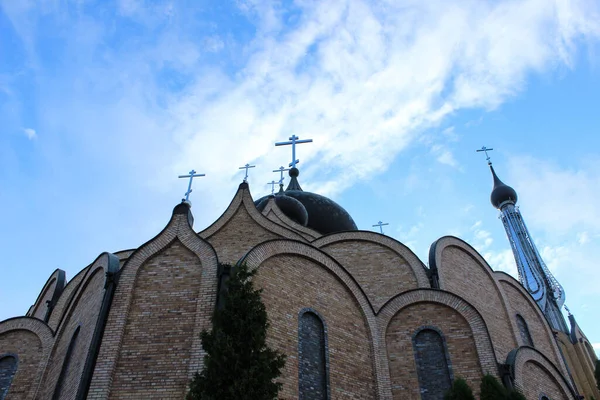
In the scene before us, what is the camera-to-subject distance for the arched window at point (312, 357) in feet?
29.7

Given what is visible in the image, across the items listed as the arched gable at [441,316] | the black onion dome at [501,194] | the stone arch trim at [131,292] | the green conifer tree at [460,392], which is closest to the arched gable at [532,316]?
the arched gable at [441,316]

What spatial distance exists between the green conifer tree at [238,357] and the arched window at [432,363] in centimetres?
437

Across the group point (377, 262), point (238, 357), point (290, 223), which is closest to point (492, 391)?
point (238, 357)

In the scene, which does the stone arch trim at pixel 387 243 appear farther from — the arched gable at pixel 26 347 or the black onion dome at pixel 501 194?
the black onion dome at pixel 501 194

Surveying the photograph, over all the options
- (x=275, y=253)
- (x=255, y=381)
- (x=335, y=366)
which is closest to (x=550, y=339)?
(x=335, y=366)

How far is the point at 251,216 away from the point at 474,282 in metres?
6.17

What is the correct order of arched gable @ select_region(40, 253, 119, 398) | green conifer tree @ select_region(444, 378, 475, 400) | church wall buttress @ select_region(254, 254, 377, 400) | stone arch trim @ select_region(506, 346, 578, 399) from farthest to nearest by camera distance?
stone arch trim @ select_region(506, 346, 578, 399) → church wall buttress @ select_region(254, 254, 377, 400) → arched gable @ select_region(40, 253, 119, 398) → green conifer tree @ select_region(444, 378, 475, 400)

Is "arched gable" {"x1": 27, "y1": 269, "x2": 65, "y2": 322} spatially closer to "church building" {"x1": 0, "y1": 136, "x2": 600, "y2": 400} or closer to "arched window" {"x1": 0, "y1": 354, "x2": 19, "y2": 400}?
"church building" {"x1": 0, "y1": 136, "x2": 600, "y2": 400}

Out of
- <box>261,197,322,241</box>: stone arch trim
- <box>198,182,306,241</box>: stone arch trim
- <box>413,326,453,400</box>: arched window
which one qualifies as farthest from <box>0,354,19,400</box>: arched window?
<box>413,326,453,400</box>: arched window

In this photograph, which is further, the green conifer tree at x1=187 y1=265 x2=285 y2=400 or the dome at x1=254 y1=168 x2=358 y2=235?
the dome at x1=254 y1=168 x2=358 y2=235

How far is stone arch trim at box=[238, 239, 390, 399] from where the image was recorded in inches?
391

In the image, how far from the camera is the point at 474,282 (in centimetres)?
1372

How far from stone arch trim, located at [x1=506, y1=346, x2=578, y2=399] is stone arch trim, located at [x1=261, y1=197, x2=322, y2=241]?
22.1 feet

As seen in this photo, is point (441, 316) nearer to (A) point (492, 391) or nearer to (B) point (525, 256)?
(A) point (492, 391)
